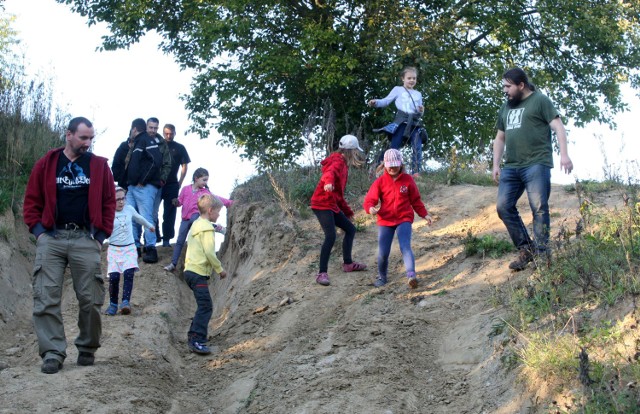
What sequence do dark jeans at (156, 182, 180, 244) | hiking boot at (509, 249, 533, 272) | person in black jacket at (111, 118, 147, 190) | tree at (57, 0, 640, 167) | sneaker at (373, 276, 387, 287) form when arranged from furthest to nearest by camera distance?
tree at (57, 0, 640, 167) → dark jeans at (156, 182, 180, 244) → person in black jacket at (111, 118, 147, 190) → sneaker at (373, 276, 387, 287) → hiking boot at (509, 249, 533, 272)

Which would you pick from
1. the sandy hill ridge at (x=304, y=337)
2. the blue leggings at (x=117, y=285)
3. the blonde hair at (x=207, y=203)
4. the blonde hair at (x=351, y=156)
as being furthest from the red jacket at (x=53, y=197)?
the blonde hair at (x=351, y=156)

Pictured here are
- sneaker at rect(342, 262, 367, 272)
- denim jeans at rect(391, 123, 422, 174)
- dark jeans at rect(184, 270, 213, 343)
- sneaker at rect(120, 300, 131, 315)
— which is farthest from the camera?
denim jeans at rect(391, 123, 422, 174)

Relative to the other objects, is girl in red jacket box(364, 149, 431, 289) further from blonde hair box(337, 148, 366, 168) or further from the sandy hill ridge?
blonde hair box(337, 148, 366, 168)

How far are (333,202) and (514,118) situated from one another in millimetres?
2673

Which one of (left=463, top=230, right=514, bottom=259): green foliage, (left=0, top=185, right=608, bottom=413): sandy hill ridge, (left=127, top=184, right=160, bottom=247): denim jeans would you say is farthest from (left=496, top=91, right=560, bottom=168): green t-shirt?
(left=127, top=184, right=160, bottom=247): denim jeans

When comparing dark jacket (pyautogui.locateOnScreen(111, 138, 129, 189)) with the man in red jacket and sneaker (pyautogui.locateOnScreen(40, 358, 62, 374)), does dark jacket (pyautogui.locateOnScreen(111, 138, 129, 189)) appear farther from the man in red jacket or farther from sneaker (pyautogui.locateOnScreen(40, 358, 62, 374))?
sneaker (pyautogui.locateOnScreen(40, 358, 62, 374))

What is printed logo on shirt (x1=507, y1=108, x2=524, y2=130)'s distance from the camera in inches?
339

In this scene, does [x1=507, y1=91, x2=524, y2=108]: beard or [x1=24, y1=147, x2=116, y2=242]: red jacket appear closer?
[x1=24, y1=147, x2=116, y2=242]: red jacket

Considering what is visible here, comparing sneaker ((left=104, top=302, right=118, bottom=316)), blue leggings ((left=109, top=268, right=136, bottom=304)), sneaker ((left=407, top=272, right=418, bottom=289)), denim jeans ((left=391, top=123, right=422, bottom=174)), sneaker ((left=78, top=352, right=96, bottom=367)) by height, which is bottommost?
sneaker ((left=78, top=352, right=96, bottom=367))

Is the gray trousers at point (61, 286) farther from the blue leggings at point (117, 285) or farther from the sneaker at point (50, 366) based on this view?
the blue leggings at point (117, 285)

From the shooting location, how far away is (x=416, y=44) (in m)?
16.1

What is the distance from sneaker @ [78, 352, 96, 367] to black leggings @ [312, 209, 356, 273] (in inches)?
134

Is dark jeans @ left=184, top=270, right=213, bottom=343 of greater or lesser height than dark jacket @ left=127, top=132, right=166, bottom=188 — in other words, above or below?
below

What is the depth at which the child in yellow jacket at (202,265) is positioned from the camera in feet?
30.7
